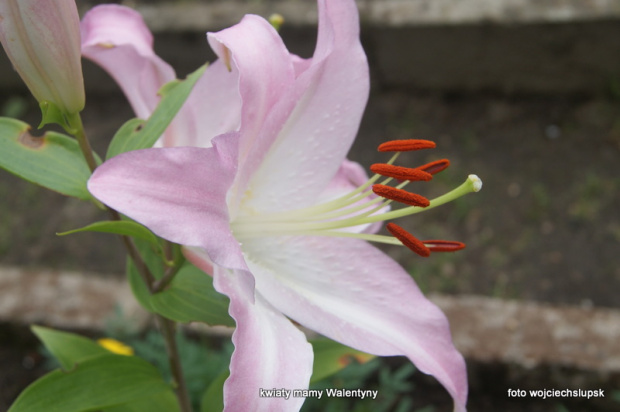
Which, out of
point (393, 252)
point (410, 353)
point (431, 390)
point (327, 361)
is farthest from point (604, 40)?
point (410, 353)

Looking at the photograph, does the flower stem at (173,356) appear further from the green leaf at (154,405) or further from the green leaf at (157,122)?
the green leaf at (157,122)

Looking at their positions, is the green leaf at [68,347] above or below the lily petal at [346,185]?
below

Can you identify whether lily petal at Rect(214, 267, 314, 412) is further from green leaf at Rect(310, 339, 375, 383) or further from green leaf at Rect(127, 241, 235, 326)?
green leaf at Rect(310, 339, 375, 383)

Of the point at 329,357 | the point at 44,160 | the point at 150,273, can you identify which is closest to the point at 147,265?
the point at 150,273

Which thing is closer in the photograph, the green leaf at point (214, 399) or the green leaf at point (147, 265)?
the green leaf at point (147, 265)

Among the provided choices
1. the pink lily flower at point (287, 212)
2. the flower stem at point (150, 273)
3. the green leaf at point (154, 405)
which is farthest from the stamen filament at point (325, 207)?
the green leaf at point (154, 405)

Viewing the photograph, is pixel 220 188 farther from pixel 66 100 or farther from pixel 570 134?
pixel 570 134
